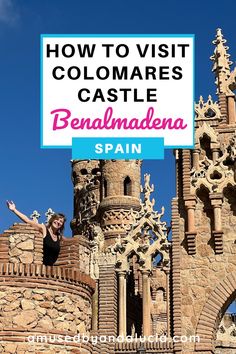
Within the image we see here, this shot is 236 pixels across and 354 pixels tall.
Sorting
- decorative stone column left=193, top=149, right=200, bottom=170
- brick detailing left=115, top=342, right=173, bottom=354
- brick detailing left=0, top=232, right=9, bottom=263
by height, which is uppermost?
decorative stone column left=193, top=149, right=200, bottom=170

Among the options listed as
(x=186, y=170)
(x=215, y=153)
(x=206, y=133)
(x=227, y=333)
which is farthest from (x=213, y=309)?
(x=227, y=333)

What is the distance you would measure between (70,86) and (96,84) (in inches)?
17.6

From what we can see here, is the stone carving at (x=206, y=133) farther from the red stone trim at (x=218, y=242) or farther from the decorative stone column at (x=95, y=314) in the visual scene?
the decorative stone column at (x=95, y=314)

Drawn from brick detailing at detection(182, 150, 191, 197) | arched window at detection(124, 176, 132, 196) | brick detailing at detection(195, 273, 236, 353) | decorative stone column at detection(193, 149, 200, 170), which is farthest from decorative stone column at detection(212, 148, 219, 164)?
arched window at detection(124, 176, 132, 196)

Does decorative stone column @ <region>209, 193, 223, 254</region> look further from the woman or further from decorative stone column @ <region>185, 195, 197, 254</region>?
the woman

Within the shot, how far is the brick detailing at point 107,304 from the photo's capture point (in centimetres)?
1991

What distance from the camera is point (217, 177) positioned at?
66.4 ft

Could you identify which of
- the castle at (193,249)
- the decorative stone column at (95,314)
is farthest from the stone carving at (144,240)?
the decorative stone column at (95,314)

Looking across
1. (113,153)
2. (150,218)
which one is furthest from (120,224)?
(113,153)

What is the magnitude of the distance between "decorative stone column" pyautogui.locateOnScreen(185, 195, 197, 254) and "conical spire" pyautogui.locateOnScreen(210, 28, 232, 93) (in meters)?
3.09

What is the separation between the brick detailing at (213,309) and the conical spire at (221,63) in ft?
16.3

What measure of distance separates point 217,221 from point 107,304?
359 centimetres

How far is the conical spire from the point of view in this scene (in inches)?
834

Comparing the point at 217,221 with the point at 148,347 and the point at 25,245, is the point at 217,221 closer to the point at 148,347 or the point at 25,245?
the point at 148,347
